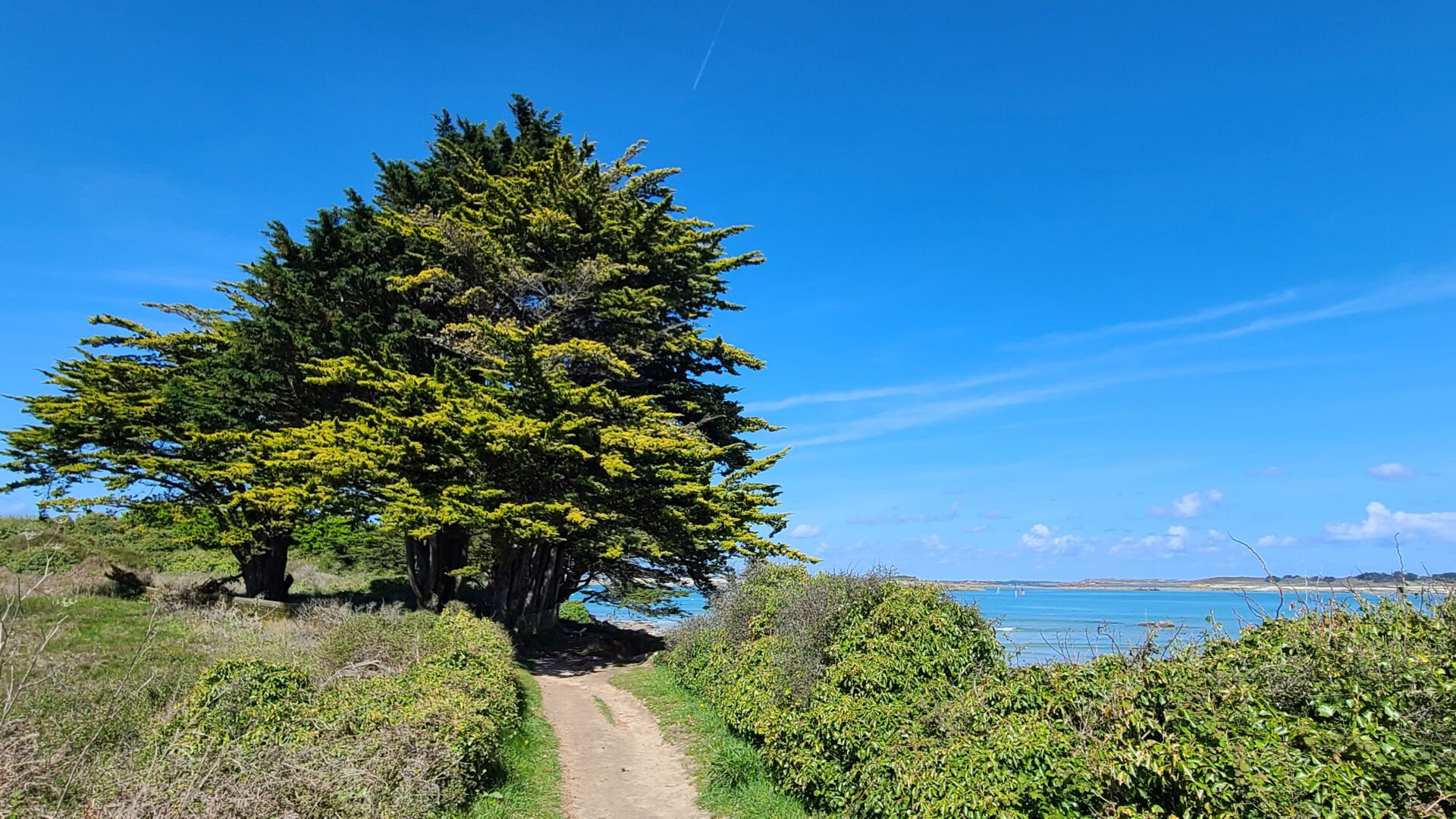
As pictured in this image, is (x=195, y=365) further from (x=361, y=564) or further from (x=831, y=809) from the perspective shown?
(x=831, y=809)

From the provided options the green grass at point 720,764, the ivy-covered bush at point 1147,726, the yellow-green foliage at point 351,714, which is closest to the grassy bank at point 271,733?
the yellow-green foliage at point 351,714

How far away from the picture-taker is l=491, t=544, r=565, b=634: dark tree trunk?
65.5 feet

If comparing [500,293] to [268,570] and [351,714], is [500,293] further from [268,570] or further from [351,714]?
[351,714]

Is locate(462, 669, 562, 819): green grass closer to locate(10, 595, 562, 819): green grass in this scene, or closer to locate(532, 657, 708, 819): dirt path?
locate(10, 595, 562, 819): green grass

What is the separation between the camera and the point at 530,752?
9.84 meters

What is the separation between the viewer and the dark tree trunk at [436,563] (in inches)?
867

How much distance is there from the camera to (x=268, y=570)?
23.8 m

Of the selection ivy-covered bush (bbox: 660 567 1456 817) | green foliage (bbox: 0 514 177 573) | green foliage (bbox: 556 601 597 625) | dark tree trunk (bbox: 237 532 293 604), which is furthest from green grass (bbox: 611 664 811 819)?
green foliage (bbox: 556 601 597 625)

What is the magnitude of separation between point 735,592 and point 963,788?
1070cm

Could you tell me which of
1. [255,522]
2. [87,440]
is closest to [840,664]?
[255,522]

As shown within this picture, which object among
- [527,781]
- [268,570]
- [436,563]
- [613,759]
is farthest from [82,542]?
[527,781]

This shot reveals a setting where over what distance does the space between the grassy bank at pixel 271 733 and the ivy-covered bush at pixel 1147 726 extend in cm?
352

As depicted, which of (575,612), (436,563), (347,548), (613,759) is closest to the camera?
(613,759)

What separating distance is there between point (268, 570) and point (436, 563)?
6491 millimetres
